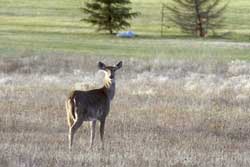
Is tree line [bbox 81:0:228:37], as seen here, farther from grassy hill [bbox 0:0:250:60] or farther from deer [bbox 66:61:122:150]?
deer [bbox 66:61:122:150]

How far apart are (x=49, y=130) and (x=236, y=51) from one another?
3325cm

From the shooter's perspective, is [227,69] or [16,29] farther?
[16,29]

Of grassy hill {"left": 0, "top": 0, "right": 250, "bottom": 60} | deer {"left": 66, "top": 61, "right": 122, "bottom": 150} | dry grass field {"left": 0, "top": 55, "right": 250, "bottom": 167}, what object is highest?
deer {"left": 66, "top": 61, "right": 122, "bottom": 150}

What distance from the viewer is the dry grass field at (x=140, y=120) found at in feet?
42.2

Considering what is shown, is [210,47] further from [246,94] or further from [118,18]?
[246,94]

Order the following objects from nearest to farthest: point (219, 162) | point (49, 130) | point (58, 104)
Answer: point (219, 162) < point (49, 130) < point (58, 104)

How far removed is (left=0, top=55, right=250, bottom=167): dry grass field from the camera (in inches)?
506

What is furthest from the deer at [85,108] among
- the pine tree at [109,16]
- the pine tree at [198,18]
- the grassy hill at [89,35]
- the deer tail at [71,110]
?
the pine tree at [198,18]

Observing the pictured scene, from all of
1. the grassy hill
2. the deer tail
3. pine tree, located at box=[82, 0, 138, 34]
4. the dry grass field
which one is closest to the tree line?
pine tree, located at box=[82, 0, 138, 34]

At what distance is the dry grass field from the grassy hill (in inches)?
395

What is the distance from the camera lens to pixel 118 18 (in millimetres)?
68500

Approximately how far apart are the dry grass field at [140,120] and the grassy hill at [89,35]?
10037 mm

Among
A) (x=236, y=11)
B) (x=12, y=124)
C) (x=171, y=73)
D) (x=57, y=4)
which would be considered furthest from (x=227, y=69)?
(x=57, y=4)

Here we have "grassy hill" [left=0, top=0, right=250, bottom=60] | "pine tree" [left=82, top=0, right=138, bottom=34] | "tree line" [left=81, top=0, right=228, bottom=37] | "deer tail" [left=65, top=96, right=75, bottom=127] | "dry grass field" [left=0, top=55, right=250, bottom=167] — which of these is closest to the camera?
"dry grass field" [left=0, top=55, right=250, bottom=167]
